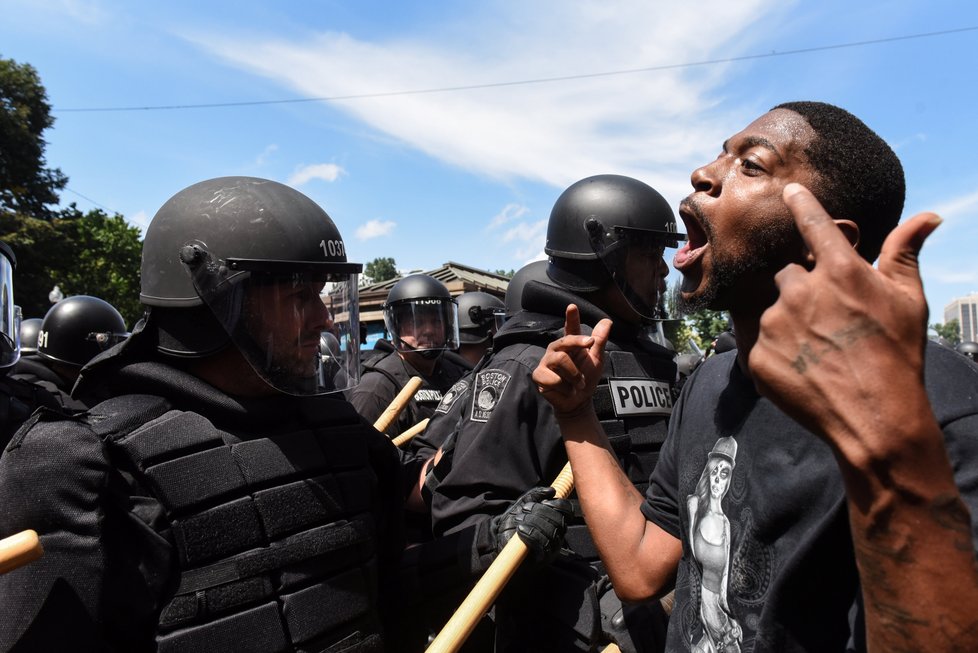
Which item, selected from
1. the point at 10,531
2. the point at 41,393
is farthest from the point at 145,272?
the point at 41,393

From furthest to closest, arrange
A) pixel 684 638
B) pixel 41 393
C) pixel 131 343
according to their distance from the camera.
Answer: pixel 41 393 → pixel 131 343 → pixel 684 638

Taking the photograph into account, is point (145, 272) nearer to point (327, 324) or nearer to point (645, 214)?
point (327, 324)

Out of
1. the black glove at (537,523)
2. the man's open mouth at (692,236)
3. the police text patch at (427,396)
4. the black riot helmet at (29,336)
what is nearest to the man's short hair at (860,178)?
the man's open mouth at (692,236)

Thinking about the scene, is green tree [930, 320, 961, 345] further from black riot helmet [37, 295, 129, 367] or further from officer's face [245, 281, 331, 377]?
black riot helmet [37, 295, 129, 367]

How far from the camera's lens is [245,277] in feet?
7.43

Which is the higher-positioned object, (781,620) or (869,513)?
(869,513)

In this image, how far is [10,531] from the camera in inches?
68.0

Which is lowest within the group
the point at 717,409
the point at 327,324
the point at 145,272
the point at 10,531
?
the point at 10,531

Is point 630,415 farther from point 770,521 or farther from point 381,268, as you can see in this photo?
point 381,268

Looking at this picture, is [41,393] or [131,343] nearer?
[131,343]

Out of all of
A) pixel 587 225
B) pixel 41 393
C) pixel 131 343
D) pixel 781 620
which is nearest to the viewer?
pixel 781 620

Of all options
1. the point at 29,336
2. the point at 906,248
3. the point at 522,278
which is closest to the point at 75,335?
the point at 29,336

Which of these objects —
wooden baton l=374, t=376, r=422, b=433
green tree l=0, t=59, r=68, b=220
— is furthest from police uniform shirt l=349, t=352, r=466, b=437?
green tree l=0, t=59, r=68, b=220

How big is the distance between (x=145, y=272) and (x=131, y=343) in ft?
0.92
